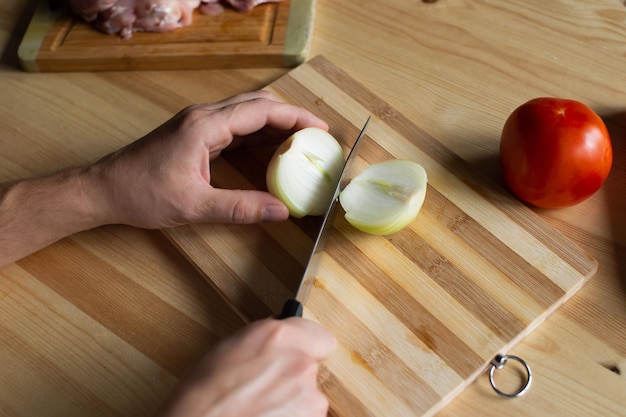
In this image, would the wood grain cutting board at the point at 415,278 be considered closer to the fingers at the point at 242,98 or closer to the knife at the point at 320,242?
the knife at the point at 320,242

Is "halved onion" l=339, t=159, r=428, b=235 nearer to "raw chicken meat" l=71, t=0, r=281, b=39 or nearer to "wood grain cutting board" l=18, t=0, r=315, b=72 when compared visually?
"wood grain cutting board" l=18, t=0, r=315, b=72

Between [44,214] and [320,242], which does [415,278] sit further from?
[44,214]

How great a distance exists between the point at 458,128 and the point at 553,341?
1.81ft

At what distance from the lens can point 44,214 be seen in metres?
1.28

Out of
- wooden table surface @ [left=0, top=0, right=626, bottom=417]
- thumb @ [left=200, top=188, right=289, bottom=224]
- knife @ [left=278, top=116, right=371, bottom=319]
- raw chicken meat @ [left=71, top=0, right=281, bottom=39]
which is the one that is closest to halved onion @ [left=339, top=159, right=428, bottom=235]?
knife @ [left=278, top=116, right=371, bottom=319]

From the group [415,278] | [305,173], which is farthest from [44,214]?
[415,278]

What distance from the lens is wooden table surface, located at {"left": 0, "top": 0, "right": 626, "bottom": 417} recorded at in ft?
3.70

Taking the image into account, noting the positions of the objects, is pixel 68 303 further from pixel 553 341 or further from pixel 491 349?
pixel 553 341

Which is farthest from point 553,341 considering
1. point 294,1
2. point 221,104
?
point 294,1

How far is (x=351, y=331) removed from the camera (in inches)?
45.1

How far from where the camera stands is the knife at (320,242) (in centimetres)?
100

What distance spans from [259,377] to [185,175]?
0.46 m

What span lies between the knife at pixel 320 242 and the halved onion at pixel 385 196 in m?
0.03

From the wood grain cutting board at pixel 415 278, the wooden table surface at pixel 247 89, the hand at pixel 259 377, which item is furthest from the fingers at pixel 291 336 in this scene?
the wooden table surface at pixel 247 89
